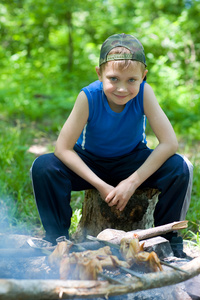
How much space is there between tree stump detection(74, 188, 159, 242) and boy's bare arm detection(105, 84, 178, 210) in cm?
25

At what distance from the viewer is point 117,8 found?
876cm

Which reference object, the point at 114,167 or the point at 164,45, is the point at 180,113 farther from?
the point at 114,167

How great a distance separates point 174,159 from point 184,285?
32.0 inches

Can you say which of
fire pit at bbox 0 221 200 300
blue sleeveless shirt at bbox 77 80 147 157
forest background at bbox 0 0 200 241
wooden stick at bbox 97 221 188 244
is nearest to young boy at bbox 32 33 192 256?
blue sleeveless shirt at bbox 77 80 147 157

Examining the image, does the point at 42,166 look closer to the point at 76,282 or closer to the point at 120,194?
the point at 120,194

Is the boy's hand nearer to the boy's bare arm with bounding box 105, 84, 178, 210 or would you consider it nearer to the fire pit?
the boy's bare arm with bounding box 105, 84, 178, 210

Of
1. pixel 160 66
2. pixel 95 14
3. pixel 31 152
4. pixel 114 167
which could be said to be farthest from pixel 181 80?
pixel 114 167

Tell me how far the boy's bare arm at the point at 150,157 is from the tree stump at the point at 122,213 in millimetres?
247

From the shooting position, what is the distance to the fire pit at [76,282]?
1202 mm

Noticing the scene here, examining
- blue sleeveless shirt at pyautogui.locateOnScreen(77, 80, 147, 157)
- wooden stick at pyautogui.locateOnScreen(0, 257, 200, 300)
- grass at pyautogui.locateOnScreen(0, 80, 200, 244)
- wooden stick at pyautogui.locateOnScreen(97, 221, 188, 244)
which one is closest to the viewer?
wooden stick at pyautogui.locateOnScreen(0, 257, 200, 300)

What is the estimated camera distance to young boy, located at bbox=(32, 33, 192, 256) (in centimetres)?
215

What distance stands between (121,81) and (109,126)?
1.24 ft

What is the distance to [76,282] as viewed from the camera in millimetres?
1274

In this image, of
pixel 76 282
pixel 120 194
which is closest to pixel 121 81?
pixel 120 194
